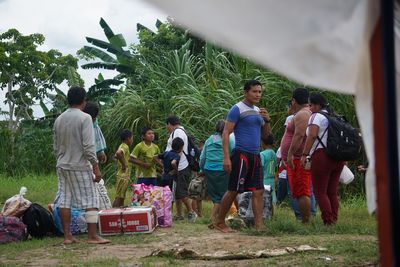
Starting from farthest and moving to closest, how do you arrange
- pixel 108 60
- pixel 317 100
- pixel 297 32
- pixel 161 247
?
pixel 108 60, pixel 317 100, pixel 161 247, pixel 297 32

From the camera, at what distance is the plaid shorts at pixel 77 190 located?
7938 mm

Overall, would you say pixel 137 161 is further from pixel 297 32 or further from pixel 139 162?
pixel 297 32

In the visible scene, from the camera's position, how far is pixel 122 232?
880cm

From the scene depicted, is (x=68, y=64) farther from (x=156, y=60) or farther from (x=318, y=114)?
(x=318, y=114)

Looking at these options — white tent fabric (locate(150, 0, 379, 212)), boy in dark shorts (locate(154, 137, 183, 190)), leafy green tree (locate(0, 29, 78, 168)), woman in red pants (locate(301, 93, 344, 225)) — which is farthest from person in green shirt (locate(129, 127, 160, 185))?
leafy green tree (locate(0, 29, 78, 168))

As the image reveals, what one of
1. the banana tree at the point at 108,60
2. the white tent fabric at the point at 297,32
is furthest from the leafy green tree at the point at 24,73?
the white tent fabric at the point at 297,32

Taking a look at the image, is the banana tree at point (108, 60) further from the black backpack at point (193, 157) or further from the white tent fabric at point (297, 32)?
the white tent fabric at point (297, 32)

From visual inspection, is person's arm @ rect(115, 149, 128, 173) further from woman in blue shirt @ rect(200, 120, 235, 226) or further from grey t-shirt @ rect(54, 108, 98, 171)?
grey t-shirt @ rect(54, 108, 98, 171)

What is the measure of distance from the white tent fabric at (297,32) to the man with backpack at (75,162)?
510cm

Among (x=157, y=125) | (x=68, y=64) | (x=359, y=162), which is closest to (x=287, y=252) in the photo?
(x=359, y=162)

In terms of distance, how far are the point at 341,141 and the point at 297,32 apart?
540cm

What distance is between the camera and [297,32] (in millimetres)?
2945

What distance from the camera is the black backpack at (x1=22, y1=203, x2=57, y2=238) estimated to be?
8.71 metres

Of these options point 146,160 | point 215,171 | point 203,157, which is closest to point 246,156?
point 215,171
